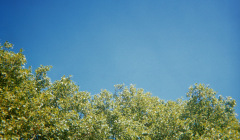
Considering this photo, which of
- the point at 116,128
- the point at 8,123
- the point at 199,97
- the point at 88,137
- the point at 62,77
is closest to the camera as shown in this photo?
the point at 8,123

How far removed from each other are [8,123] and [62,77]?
11.3m

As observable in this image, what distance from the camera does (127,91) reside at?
30.0m

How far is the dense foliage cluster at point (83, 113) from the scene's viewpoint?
1636cm

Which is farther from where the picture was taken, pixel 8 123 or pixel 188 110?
pixel 188 110

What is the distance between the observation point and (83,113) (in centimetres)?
2272

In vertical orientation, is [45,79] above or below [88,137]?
above

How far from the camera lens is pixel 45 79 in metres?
26.1

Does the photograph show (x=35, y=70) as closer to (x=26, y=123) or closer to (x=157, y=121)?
(x=26, y=123)

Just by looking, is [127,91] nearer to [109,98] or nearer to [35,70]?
[109,98]

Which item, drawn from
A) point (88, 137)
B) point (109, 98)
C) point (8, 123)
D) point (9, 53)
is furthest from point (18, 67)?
point (109, 98)

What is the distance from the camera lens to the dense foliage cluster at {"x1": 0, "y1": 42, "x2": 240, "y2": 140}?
16359mm

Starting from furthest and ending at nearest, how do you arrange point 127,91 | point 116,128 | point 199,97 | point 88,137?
1. point 127,91
2. point 199,97
3. point 116,128
4. point 88,137

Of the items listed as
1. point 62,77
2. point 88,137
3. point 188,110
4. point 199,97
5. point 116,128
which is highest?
point 62,77

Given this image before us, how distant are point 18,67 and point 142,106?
1944 centimetres
